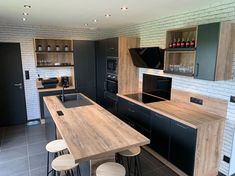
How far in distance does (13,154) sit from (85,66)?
110 inches

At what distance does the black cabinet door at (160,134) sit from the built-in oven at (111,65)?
173cm

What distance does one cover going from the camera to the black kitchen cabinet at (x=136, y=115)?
331 centimetres

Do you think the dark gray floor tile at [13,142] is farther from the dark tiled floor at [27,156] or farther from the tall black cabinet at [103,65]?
the tall black cabinet at [103,65]

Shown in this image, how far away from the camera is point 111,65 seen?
14.9ft

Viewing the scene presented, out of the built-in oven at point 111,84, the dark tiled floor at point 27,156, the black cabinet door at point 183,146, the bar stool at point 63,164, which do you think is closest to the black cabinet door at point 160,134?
the black cabinet door at point 183,146

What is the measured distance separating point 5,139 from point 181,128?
370 centimetres

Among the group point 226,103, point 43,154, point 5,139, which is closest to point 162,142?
point 226,103

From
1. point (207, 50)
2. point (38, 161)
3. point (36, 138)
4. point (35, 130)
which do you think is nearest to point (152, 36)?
point (207, 50)

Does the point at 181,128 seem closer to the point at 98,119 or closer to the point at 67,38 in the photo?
the point at 98,119

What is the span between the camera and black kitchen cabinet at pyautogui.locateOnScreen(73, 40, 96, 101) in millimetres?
5070

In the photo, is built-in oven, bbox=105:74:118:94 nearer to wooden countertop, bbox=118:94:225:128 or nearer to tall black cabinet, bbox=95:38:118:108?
tall black cabinet, bbox=95:38:118:108

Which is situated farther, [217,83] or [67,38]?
[67,38]

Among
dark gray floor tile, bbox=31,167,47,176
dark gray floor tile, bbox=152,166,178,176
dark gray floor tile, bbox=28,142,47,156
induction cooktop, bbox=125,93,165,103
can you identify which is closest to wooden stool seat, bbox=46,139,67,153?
dark gray floor tile, bbox=31,167,47,176

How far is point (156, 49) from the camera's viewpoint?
3.36 m
